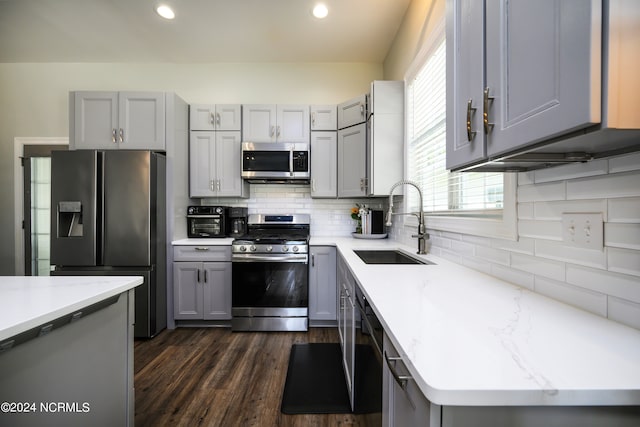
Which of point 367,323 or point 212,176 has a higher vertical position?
point 212,176

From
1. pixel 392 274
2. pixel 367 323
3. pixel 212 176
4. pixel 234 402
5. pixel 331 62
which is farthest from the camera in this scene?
pixel 331 62

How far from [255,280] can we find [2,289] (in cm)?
179

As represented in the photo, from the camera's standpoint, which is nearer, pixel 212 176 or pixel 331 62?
pixel 212 176

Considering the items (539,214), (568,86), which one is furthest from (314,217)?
(568,86)

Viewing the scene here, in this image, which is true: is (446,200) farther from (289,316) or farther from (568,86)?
(289,316)

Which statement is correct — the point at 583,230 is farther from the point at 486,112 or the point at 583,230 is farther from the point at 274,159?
the point at 274,159

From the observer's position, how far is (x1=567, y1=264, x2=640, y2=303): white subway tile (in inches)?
27.2

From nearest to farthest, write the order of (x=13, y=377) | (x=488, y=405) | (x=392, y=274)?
1. (x=488, y=405)
2. (x=13, y=377)
3. (x=392, y=274)

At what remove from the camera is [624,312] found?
708 millimetres

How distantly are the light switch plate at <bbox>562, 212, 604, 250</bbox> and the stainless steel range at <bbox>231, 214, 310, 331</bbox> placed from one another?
2053 mm

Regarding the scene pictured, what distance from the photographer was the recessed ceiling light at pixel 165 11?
239 cm

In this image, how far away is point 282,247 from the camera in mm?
2688

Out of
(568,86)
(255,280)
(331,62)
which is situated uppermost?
(331,62)

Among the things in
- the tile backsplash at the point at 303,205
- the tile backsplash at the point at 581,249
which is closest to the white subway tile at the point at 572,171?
the tile backsplash at the point at 581,249
